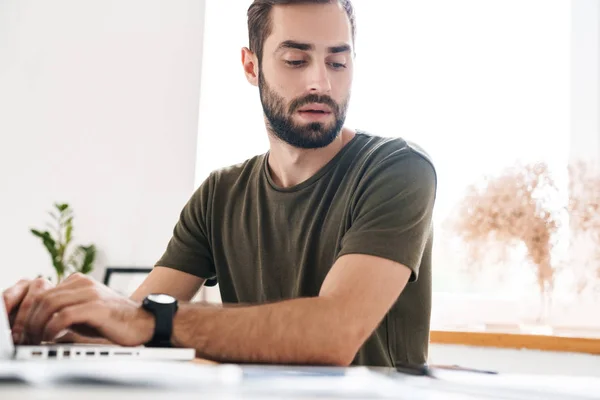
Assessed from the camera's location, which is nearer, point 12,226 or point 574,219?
point 574,219

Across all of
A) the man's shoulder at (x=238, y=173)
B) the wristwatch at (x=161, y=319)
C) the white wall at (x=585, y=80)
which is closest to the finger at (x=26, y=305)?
the wristwatch at (x=161, y=319)

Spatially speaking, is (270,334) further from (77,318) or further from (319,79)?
(319,79)

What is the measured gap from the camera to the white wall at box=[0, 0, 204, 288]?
2.88 meters

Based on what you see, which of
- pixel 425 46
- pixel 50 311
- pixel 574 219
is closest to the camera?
pixel 50 311

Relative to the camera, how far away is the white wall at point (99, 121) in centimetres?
288

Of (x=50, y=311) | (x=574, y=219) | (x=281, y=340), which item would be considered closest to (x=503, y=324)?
(x=574, y=219)

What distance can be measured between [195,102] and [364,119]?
667 mm

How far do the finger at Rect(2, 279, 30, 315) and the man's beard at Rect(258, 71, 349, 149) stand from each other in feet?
2.16

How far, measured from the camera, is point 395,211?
1.26 metres

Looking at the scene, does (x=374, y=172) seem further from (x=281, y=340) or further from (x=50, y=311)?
(x=50, y=311)

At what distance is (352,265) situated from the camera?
3.82 ft

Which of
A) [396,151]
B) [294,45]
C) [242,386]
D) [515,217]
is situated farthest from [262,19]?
[242,386]

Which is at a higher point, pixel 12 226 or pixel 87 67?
pixel 87 67

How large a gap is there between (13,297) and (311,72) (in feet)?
2.52
